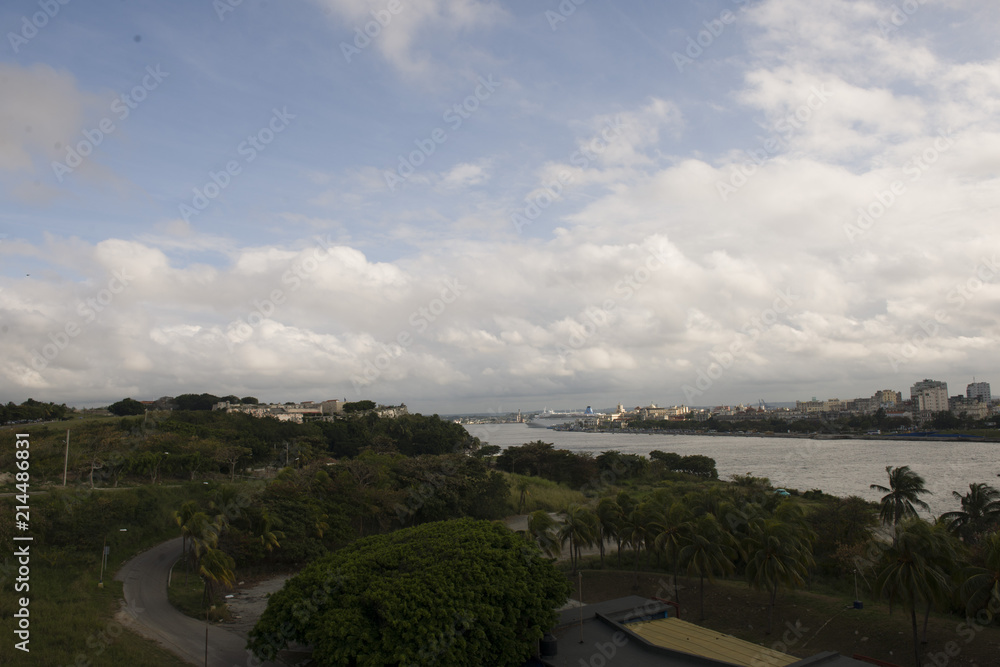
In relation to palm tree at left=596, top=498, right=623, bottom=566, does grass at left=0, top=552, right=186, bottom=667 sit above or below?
below

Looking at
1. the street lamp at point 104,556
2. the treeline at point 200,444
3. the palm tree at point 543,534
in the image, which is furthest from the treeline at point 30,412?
the palm tree at point 543,534

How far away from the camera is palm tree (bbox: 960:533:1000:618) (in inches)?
631

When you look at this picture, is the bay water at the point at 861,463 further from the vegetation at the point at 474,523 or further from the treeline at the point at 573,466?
the vegetation at the point at 474,523

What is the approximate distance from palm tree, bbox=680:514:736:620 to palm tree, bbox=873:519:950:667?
673cm

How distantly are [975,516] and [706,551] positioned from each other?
18.0 m

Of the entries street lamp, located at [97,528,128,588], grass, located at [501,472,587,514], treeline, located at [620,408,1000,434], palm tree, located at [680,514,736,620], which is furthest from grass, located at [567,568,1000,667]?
treeline, located at [620,408,1000,434]

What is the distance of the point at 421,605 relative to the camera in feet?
50.7

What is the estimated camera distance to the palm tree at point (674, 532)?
2480cm

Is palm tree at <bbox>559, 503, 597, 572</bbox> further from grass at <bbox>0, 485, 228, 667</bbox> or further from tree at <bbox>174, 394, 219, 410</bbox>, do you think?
tree at <bbox>174, 394, 219, 410</bbox>

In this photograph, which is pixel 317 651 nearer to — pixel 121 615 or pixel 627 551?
pixel 121 615

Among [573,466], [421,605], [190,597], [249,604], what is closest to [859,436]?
[573,466]

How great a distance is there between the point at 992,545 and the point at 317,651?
19.1 m

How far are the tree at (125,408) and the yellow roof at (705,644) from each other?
305 ft

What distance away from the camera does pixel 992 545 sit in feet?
53.7
